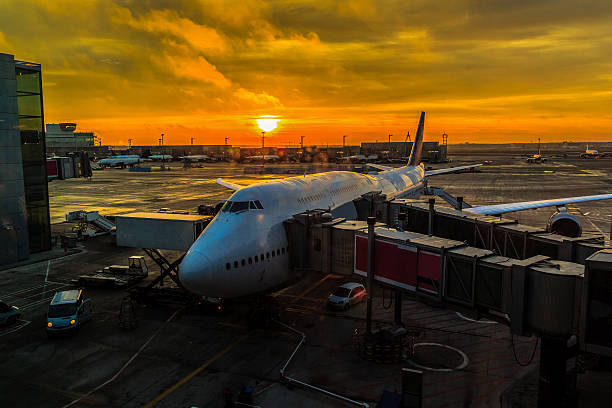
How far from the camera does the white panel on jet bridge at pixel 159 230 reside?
29.4 meters

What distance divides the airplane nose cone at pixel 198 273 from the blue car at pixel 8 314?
43.4ft

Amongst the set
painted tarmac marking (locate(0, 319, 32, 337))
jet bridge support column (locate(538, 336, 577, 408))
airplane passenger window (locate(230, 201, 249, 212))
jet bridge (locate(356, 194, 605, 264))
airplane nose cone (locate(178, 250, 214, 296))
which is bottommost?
painted tarmac marking (locate(0, 319, 32, 337))

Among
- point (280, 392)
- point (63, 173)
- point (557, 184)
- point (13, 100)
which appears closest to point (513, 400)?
point (280, 392)

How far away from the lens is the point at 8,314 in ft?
86.6

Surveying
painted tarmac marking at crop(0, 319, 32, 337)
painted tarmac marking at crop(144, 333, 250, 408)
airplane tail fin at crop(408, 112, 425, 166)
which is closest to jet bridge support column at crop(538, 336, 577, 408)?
painted tarmac marking at crop(144, 333, 250, 408)

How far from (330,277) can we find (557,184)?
287 ft

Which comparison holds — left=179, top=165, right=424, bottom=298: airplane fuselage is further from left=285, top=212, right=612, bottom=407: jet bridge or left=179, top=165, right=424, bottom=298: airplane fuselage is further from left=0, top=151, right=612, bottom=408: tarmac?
left=285, top=212, right=612, bottom=407: jet bridge

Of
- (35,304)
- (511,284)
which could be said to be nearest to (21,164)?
(35,304)

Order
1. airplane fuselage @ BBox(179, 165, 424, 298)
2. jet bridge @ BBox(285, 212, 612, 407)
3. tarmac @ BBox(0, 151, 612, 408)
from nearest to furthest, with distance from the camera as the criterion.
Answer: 1. jet bridge @ BBox(285, 212, 612, 407)
2. tarmac @ BBox(0, 151, 612, 408)
3. airplane fuselage @ BBox(179, 165, 424, 298)

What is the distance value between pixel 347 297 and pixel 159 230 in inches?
540

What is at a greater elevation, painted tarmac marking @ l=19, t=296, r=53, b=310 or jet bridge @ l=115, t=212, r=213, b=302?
jet bridge @ l=115, t=212, r=213, b=302

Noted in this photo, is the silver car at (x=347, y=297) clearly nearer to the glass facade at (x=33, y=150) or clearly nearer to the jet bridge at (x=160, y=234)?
the jet bridge at (x=160, y=234)

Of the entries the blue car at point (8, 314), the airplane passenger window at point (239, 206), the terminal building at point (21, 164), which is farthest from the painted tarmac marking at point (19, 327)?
the terminal building at point (21, 164)

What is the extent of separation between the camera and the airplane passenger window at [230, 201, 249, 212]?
2414cm
